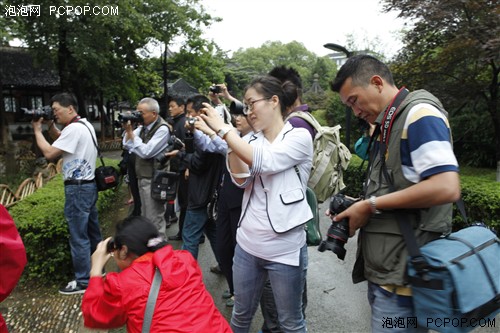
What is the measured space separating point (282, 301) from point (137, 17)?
461 inches

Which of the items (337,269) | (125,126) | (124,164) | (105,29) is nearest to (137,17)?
(105,29)

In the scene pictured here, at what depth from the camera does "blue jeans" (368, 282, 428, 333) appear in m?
1.61

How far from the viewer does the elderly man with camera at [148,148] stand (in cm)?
428

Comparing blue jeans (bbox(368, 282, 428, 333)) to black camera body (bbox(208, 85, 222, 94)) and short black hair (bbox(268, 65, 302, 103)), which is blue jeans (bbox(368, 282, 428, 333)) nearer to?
short black hair (bbox(268, 65, 302, 103))

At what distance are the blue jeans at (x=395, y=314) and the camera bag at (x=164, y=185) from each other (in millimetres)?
2994

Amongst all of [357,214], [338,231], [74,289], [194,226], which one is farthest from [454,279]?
[74,289]

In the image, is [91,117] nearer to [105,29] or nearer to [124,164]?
[105,29]

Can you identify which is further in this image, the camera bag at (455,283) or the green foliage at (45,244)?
the green foliage at (45,244)

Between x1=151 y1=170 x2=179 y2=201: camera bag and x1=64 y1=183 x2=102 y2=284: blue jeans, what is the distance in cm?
64

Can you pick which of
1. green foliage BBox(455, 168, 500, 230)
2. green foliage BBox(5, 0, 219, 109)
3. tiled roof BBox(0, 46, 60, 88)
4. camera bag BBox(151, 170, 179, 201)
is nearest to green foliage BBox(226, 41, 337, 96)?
tiled roof BBox(0, 46, 60, 88)

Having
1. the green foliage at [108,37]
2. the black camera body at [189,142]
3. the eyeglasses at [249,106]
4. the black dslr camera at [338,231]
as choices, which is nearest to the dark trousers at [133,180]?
the black camera body at [189,142]

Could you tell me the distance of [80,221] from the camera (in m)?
3.76

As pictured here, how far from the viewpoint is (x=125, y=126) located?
13.8 ft

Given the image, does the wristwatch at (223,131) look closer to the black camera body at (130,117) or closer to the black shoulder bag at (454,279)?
the black shoulder bag at (454,279)
